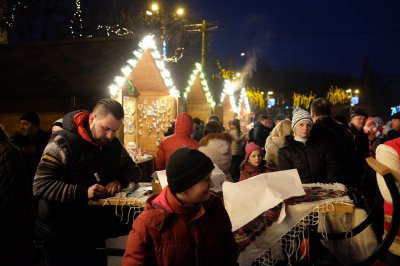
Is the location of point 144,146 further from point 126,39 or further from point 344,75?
point 344,75

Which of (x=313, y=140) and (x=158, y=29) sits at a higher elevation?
(x=158, y=29)

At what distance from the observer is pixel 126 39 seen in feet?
29.8

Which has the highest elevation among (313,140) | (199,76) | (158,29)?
(158,29)

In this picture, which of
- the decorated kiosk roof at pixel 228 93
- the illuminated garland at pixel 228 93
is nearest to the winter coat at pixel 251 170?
the decorated kiosk roof at pixel 228 93

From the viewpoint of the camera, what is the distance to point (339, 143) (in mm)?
4777

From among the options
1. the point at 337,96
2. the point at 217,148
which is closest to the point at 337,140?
the point at 217,148

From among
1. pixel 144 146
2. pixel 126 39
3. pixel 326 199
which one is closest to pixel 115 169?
pixel 326 199

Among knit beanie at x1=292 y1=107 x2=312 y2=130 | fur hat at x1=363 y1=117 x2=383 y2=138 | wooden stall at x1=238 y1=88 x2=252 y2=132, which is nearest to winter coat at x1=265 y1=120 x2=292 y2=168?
knit beanie at x1=292 y1=107 x2=312 y2=130

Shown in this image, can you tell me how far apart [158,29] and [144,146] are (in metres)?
16.9

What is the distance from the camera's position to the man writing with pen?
307 centimetres

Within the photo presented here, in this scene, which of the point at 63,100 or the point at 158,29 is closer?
the point at 63,100

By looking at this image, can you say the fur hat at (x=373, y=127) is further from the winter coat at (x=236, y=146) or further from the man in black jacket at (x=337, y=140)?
the man in black jacket at (x=337, y=140)

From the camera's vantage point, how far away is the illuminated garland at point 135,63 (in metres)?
7.85

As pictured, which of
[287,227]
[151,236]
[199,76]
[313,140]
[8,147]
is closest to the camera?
[151,236]
